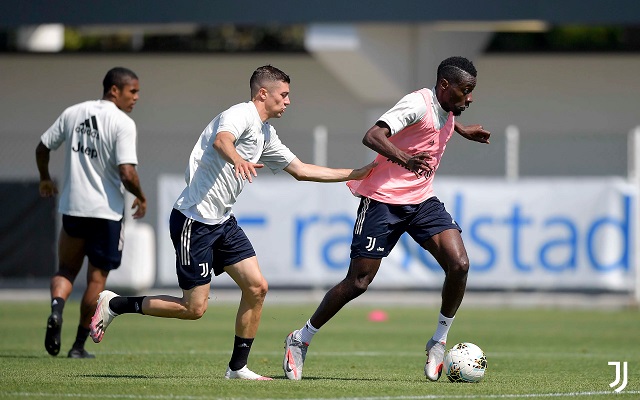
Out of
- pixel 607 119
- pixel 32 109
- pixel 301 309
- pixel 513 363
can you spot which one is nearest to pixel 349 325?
pixel 301 309

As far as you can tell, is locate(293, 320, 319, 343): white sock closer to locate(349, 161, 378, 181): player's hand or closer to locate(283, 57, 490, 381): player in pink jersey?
locate(283, 57, 490, 381): player in pink jersey

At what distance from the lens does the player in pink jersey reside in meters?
8.41

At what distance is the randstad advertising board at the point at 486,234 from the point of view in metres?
17.6

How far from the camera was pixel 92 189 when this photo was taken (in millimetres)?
10086

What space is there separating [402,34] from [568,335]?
25.4 ft

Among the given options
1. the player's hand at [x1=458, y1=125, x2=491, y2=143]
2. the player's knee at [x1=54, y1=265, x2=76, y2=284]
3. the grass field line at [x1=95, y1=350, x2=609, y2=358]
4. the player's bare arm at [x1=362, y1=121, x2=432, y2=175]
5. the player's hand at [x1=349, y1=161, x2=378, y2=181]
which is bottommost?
the grass field line at [x1=95, y1=350, x2=609, y2=358]

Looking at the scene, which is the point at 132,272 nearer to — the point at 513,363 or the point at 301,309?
the point at 301,309

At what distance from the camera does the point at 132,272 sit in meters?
19.1

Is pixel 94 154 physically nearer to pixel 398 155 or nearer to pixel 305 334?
pixel 305 334

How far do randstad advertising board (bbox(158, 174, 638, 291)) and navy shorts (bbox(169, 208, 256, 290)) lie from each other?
989cm

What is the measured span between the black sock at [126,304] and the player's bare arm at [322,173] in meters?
1.40

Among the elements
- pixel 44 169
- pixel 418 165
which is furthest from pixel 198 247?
pixel 44 169

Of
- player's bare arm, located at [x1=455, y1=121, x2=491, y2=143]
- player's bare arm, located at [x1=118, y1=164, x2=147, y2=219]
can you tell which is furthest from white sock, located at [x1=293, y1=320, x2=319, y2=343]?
player's bare arm, located at [x1=118, y1=164, x2=147, y2=219]

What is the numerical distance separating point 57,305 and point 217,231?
93.8 inches
